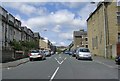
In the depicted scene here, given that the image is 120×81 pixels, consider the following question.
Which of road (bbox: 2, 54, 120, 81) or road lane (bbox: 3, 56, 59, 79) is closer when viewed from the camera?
road (bbox: 2, 54, 120, 81)

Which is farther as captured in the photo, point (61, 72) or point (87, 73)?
point (61, 72)

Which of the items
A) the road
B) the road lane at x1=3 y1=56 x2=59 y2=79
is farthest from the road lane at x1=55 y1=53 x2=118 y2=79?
the road lane at x1=3 y1=56 x2=59 y2=79

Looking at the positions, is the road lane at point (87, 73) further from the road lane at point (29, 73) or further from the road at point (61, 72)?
the road lane at point (29, 73)

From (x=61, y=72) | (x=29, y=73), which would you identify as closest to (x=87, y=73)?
(x=61, y=72)

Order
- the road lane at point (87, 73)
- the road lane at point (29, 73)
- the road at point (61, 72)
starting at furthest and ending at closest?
1. the road lane at point (29, 73)
2. the road at point (61, 72)
3. the road lane at point (87, 73)

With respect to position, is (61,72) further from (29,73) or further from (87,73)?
(29,73)

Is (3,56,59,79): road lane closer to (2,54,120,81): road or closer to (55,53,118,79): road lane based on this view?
(2,54,120,81): road

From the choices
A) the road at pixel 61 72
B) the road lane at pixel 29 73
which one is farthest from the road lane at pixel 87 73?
the road lane at pixel 29 73

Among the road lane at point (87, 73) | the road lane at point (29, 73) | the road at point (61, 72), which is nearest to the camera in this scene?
the road lane at point (87, 73)

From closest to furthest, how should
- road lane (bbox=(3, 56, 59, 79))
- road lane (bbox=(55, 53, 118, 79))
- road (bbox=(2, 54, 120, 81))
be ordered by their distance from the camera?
road lane (bbox=(55, 53, 118, 79)) → road (bbox=(2, 54, 120, 81)) → road lane (bbox=(3, 56, 59, 79))

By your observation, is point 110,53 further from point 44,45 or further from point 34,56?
point 44,45

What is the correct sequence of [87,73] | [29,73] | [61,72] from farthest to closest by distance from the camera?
[61,72] < [29,73] < [87,73]

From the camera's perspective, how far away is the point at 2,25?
54.6 metres

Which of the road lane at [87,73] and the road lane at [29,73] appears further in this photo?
the road lane at [29,73]
